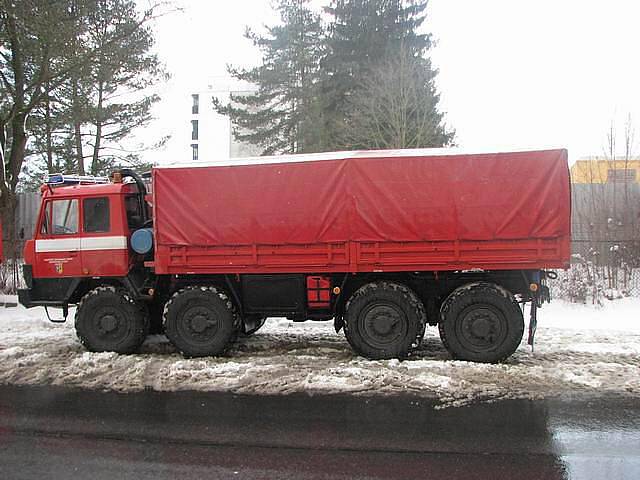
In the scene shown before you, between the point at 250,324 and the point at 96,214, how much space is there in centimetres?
296

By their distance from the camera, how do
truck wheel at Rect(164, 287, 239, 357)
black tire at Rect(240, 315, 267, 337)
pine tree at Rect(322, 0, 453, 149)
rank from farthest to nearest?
pine tree at Rect(322, 0, 453, 149)
black tire at Rect(240, 315, 267, 337)
truck wheel at Rect(164, 287, 239, 357)

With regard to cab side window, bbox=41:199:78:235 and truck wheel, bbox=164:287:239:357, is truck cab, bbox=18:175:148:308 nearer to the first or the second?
cab side window, bbox=41:199:78:235

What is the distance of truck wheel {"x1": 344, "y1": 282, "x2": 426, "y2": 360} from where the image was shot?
25.6 ft

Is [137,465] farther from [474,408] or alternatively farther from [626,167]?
[626,167]

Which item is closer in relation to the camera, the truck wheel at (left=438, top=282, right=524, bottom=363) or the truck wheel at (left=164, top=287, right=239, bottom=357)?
the truck wheel at (left=438, top=282, right=524, bottom=363)

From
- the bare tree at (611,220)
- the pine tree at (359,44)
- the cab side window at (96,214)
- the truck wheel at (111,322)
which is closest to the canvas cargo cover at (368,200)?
the cab side window at (96,214)

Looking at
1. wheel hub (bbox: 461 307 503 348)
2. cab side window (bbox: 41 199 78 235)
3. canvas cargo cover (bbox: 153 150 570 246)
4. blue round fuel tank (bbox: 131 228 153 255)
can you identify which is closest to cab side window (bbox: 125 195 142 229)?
blue round fuel tank (bbox: 131 228 153 255)

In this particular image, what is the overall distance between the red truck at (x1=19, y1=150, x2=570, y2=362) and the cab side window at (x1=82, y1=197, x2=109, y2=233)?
0.06ft

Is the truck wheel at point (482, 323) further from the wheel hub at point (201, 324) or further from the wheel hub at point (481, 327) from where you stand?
the wheel hub at point (201, 324)

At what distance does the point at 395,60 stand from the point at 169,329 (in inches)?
678

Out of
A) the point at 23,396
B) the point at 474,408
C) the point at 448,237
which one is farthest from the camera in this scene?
the point at 448,237

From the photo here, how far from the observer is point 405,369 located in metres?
7.32

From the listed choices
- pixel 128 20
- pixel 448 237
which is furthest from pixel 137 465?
pixel 128 20

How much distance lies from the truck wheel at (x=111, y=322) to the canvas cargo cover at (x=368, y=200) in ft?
3.74
